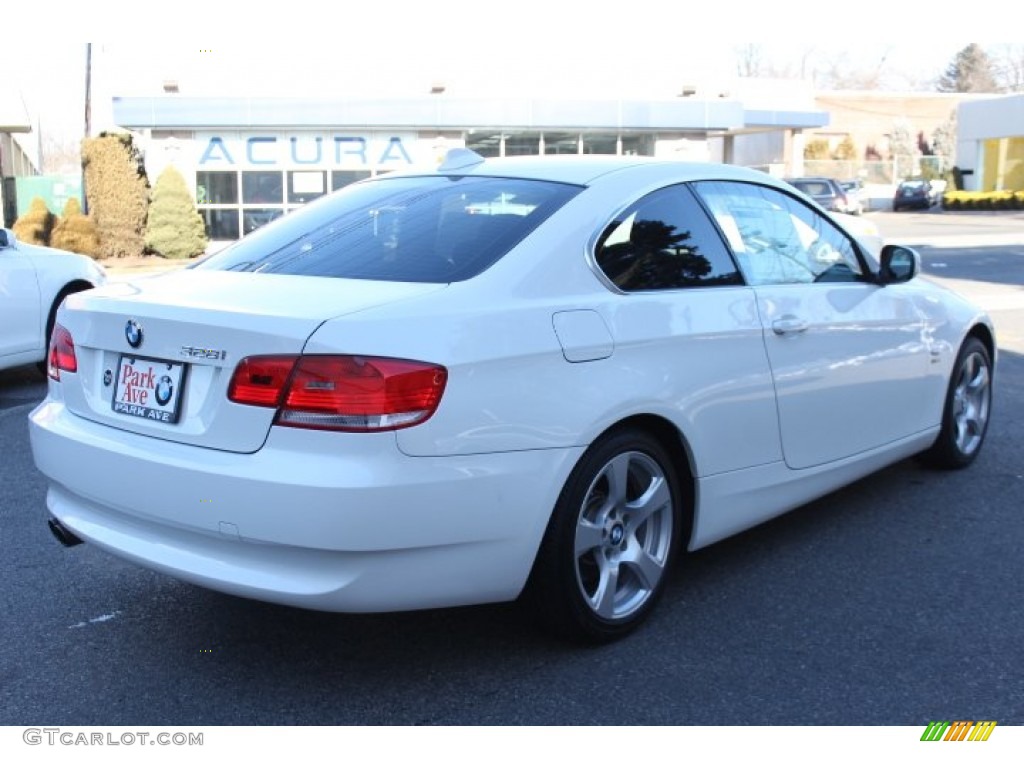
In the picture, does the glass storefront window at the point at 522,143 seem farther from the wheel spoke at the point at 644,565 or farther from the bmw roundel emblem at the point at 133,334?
the bmw roundel emblem at the point at 133,334

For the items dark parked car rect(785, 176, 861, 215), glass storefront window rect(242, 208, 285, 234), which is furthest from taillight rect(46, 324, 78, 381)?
dark parked car rect(785, 176, 861, 215)

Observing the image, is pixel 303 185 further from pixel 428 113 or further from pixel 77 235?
pixel 77 235

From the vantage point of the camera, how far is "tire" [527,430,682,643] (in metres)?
3.48

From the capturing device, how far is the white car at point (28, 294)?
27.7ft

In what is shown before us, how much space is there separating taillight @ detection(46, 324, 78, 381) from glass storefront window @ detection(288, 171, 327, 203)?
79.1 feet

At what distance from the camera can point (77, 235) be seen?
78.2 ft

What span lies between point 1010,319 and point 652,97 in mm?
19073

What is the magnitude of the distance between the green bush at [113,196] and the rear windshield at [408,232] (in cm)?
2146

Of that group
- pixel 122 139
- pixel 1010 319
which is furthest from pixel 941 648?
pixel 122 139

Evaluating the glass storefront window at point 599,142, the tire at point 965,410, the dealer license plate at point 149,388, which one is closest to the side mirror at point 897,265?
the tire at point 965,410

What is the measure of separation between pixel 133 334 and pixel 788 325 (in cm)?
246

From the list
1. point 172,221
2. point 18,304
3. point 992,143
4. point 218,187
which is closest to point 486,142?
point 218,187
